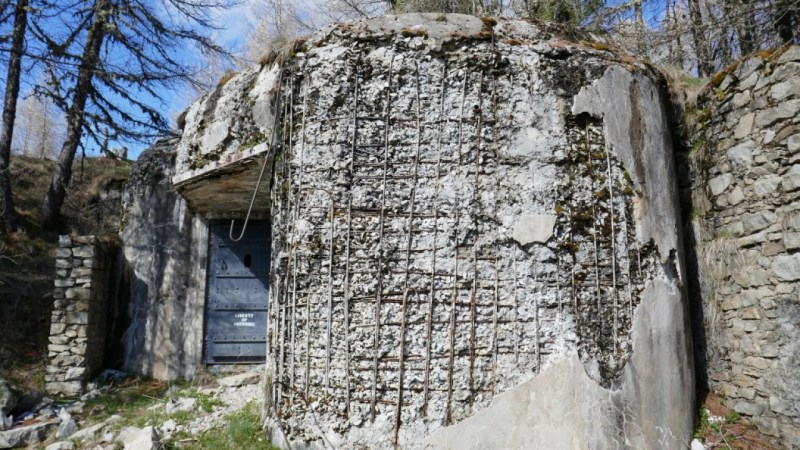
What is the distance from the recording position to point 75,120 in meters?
10.3

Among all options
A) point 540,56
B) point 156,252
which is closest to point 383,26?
point 540,56

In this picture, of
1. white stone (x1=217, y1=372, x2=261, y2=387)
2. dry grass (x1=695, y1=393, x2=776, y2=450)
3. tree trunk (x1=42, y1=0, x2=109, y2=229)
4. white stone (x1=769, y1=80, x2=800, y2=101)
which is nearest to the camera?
white stone (x1=769, y1=80, x2=800, y2=101)

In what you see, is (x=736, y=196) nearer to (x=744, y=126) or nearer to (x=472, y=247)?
(x=744, y=126)

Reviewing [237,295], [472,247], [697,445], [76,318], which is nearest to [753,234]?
[697,445]

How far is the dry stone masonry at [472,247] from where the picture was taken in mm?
3992

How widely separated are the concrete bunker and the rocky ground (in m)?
0.68

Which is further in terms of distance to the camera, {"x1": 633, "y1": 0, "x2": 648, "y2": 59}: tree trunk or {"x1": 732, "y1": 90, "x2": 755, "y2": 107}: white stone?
{"x1": 633, "y1": 0, "x2": 648, "y2": 59}: tree trunk

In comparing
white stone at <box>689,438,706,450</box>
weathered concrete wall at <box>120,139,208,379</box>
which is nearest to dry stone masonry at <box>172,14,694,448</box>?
white stone at <box>689,438,706,450</box>

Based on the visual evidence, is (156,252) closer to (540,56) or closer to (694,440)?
(540,56)

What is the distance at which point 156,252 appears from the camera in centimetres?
710

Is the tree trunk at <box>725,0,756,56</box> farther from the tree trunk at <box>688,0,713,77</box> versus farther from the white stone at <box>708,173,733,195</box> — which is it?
the white stone at <box>708,173,733,195</box>

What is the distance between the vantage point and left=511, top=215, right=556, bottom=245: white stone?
4156 mm

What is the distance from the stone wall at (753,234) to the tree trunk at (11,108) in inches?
410

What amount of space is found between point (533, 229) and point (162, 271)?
487 centimetres
